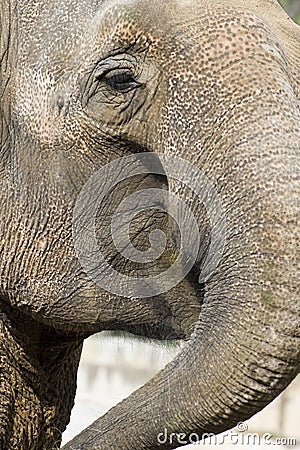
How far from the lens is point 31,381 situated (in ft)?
7.77

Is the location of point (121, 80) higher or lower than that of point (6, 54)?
lower

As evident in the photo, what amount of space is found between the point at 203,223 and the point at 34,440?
76 centimetres

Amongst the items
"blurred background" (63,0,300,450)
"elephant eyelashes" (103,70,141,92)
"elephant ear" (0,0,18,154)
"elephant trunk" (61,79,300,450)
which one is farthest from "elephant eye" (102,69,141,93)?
"blurred background" (63,0,300,450)

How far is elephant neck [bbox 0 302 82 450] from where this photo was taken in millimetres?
2287

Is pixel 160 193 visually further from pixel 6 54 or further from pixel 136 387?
pixel 136 387

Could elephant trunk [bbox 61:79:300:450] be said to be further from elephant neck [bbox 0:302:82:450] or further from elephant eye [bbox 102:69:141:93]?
elephant neck [bbox 0:302:82:450]

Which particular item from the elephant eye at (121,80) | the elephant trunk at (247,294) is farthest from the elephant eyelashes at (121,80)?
the elephant trunk at (247,294)

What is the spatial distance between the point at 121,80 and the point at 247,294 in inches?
16.0

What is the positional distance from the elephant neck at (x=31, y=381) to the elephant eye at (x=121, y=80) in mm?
525

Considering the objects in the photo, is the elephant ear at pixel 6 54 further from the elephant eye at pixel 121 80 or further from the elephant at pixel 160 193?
the elephant eye at pixel 121 80

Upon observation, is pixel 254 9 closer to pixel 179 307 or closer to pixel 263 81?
pixel 263 81

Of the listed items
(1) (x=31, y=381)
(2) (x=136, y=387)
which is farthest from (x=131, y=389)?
(1) (x=31, y=381)

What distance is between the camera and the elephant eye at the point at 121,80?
1.93 m

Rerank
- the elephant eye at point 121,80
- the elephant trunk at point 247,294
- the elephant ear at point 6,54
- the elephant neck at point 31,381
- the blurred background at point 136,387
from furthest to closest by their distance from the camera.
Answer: the blurred background at point 136,387
the elephant neck at point 31,381
the elephant ear at point 6,54
the elephant eye at point 121,80
the elephant trunk at point 247,294
